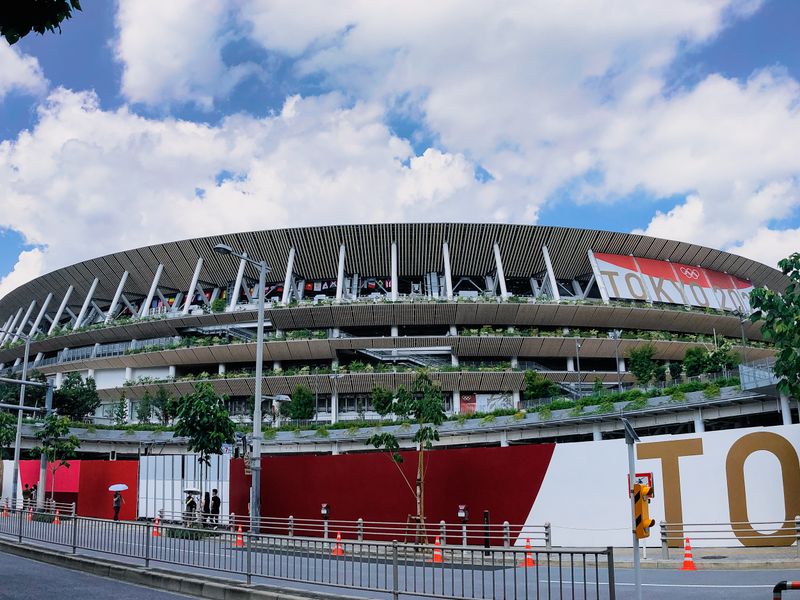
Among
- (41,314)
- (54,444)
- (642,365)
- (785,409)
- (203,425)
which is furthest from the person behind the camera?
(41,314)

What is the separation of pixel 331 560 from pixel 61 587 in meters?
5.14

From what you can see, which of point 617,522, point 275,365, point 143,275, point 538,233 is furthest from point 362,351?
point 617,522

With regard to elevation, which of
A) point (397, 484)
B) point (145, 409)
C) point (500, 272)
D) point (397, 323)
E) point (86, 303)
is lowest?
point (397, 484)

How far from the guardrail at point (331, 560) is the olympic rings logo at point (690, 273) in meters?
60.2

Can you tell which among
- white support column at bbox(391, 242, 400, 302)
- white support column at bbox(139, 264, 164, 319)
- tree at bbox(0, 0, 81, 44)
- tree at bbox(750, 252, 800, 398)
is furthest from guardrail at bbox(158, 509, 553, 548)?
white support column at bbox(139, 264, 164, 319)

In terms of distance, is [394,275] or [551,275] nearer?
[394,275]

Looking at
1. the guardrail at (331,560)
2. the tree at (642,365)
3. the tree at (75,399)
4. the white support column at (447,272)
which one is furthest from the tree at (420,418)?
the tree at (75,399)

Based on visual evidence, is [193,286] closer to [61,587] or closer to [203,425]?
[203,425]

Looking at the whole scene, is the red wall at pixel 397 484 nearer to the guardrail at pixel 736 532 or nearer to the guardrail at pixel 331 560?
the guardrail at pixel 736 532

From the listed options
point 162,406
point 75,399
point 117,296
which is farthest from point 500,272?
point 75,399

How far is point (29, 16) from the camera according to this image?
264 inches

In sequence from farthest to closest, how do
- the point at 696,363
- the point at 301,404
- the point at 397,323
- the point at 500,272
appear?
the point at 397,323 → the point at 500,272 → the point at 301,404 → the point at 696,363

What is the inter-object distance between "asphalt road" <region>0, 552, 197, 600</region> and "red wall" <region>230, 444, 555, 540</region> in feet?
40.2

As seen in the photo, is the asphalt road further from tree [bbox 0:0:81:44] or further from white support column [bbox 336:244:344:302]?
white support column [bbox 336:244:344:302]
